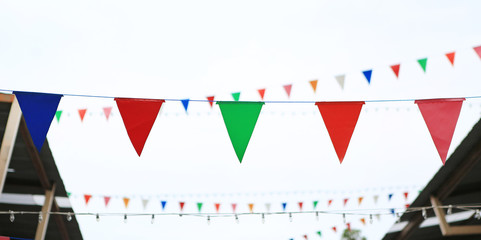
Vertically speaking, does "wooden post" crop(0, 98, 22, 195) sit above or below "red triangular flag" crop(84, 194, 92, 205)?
below

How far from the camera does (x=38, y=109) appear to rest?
345 centimetres

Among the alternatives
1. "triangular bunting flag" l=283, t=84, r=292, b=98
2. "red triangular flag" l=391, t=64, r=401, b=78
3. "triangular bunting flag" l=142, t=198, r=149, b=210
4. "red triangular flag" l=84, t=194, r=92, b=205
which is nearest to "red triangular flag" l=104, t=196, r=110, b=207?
"red triangular flag" l=84, t=194, r=92, b=205

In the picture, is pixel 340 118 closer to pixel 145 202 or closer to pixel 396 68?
pixel 396 68

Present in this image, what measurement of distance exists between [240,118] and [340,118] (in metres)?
0.71

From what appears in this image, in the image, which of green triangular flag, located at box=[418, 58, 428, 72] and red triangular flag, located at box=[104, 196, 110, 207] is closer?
green triangular flag, located at box=[418, 58, 428, 72]

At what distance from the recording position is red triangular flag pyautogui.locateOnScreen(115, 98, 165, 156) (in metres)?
3.60

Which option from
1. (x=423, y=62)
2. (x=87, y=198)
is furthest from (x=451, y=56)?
(x=87, y=198)

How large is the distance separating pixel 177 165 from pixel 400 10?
29.4 ft

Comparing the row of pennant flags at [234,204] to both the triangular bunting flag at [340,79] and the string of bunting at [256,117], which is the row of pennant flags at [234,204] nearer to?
the triangular bunting flag at [340,79]

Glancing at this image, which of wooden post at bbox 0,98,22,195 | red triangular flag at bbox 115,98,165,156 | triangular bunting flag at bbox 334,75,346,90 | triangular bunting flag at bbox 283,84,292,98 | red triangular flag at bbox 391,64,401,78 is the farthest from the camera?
triangular bunting flag at bbox 283,84,292,98

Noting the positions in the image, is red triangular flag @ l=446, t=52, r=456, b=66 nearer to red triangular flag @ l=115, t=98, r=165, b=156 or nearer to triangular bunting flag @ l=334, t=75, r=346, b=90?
triangular bunting flag @ l=334, t=75, r=346, b=90

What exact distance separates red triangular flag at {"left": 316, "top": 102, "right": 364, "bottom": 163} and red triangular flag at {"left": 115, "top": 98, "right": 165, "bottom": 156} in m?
1.14

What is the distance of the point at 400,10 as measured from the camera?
8.48m

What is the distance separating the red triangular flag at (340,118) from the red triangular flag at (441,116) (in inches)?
17.5
